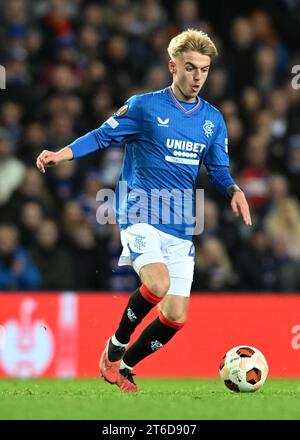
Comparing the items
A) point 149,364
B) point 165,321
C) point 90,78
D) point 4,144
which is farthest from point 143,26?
point 165,321

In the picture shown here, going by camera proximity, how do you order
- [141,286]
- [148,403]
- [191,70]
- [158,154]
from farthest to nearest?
[158,154] → [191,70] → [141,286] → [148,403]

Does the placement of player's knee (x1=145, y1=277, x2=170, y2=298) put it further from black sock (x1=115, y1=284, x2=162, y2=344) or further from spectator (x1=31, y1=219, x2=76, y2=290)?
spectator (x1=31, y1=219, x2=76, y2=290)

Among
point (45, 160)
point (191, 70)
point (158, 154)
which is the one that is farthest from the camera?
point (158, 154)

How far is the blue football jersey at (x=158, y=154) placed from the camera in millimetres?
7656

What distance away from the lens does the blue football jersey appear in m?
7.66

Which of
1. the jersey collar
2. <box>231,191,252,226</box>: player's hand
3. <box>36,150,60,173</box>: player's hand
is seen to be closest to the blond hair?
the jersey collar

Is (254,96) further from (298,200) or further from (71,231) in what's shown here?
(71,231)

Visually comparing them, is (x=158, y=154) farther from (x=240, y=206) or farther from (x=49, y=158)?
(x=49, y=158)

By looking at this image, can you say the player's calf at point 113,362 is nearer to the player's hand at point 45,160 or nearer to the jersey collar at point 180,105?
the player's hand at point 45,160

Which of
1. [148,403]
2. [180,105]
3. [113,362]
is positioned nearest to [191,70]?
[180,105]

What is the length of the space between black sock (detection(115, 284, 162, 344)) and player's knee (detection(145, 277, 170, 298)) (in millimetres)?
35

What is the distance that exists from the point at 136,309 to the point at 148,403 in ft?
2.84

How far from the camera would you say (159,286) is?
23.8 feet

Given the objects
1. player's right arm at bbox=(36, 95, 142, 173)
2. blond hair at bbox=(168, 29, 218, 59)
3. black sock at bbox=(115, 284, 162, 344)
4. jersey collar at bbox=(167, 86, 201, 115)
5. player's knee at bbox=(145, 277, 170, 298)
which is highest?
blond hair at bbox=(168, 29, 218, 59)
